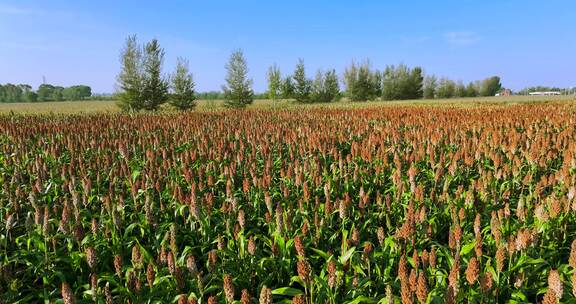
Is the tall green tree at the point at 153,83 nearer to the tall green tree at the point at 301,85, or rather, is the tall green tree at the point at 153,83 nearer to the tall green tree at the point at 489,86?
the tall green tree at the point at 301,85

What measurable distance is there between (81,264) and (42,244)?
47cm

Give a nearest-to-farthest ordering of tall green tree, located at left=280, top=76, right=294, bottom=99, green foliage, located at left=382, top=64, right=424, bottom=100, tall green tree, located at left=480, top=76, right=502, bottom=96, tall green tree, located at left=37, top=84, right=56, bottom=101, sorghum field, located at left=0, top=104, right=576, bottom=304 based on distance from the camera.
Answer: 1. sorghum field, located at left=0, top=104, right=576, bottom=304
2. tall green tree, located at left=280, top=76, right=294, bottom=99
3. green foliage, located at left=382, top=64, right=424, bottom=100
4. tall green tree, located at left=480, top=76, right=502, bottom=96
5. tall green tree, located at left=37, top=84, right=56, bottom=101

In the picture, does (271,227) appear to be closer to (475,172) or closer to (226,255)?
(226,255)

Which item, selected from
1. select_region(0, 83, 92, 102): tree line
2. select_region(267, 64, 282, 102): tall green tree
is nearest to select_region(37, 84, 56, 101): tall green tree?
select_region(0, 83, 92, 102): tree line

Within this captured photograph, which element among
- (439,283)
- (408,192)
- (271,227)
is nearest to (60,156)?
(271,227)

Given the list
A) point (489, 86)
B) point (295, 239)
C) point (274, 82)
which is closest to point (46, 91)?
point (274, 82)

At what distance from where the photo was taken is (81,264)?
12.2ft

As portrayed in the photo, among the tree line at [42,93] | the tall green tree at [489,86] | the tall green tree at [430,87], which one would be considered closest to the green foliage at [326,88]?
the tall green tree at [430,87]

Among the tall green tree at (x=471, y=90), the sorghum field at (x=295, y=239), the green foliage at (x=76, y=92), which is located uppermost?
the green foliage at (x=76, y=92)

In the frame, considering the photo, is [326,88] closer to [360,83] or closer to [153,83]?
[360,83]

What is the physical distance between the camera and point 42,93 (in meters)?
128

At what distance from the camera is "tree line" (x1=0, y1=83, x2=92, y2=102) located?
112 metres

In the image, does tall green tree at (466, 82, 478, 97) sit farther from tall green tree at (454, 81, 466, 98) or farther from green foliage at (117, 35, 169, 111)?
green foliage at (117, 35, 169, 111)

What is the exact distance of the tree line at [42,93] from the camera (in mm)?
112312
